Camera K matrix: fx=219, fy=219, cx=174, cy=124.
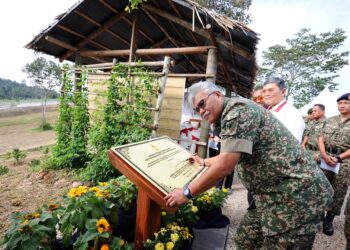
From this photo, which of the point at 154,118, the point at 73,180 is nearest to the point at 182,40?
the point at 154,118

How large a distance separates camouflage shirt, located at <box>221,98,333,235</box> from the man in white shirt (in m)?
0.90

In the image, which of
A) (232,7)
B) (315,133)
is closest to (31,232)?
(315,133)

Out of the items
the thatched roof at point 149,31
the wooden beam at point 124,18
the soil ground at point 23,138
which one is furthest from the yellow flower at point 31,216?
the soil ground at point 23,138

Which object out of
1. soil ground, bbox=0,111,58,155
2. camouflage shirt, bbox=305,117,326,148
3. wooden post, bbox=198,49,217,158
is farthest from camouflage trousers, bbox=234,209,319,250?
soil ground, bbox=0,111,58,155

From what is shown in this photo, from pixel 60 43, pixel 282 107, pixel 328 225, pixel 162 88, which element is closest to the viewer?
pixel 282 107

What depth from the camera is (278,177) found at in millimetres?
1444

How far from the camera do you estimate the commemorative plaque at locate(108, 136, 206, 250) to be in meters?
1.47

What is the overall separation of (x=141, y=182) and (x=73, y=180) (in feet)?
12.8

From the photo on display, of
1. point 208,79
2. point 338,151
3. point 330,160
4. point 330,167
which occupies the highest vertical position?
point 208,79

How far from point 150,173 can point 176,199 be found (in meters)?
0.27

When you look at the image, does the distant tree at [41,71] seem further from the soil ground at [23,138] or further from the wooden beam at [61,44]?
the wooden beam at [61,44]

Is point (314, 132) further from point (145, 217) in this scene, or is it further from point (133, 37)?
point (133, 37)

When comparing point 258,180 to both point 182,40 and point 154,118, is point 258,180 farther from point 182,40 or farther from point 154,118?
point 182,40

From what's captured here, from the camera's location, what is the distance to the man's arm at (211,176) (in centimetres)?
131
